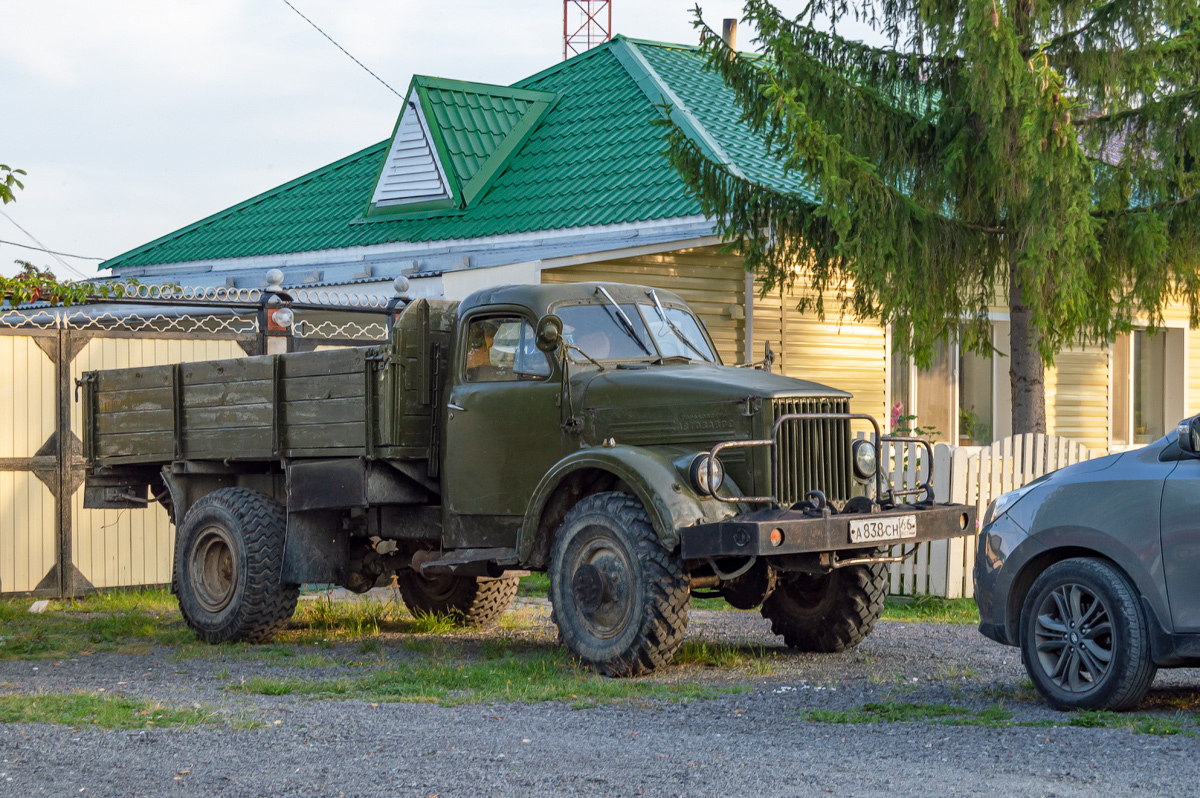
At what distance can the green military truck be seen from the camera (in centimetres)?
773

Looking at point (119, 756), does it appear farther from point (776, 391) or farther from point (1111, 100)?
point (1111, 100)

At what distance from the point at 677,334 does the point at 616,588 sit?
6.24 ft

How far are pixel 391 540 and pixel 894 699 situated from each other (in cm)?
402

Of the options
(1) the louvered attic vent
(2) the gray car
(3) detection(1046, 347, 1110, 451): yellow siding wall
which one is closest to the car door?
(2) the gray car

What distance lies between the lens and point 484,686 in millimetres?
7652

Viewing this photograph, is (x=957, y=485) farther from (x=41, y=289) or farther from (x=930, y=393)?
(x=41, y=289)

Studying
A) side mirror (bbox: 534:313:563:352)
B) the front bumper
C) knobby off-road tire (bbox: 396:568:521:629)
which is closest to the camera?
the front bumper

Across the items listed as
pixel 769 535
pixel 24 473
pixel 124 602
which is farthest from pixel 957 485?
pixel 24 473

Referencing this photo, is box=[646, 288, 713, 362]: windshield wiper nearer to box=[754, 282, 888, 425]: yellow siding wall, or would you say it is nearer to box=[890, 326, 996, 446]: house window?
box=[754, 282, 888, 425]: yellow siding wall

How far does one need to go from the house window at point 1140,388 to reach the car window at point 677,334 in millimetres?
11537

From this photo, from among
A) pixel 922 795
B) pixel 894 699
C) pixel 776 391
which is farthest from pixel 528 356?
pixel 922 795

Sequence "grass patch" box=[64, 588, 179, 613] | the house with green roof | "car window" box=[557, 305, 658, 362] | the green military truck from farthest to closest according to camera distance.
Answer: the house with green roof
"grass patch" box=[64, 588, 179, 613]
"car window" box=[557, 305, 658, 362]
the green military truck

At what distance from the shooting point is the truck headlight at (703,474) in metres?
7.63

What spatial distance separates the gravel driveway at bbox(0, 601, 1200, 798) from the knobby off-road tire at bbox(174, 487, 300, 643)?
1.63 metres
